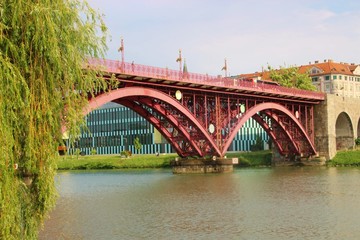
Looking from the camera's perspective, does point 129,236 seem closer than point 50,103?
No

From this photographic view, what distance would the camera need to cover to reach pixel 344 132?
8975cm

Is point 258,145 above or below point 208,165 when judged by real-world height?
above

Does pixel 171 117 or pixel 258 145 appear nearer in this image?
pixel 171 117

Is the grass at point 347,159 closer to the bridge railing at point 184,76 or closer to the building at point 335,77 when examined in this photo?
the bridge railing at point 184,76

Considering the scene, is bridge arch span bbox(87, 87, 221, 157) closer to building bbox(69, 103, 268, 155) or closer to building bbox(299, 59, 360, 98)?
building bbox(69, 103, 268, 155)

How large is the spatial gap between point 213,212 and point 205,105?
95.5 feet

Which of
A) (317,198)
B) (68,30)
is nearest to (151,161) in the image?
(317,198)

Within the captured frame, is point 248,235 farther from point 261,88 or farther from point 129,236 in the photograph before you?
point 261,88

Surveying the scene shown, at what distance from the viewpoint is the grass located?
77000 millimetres

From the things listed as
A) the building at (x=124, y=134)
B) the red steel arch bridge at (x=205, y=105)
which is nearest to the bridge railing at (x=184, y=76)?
the red steel arch bridge at (x=205, y=105)

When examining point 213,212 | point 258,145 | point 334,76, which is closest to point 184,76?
point 213,212

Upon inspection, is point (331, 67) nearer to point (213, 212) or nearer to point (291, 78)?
point (291, 78)

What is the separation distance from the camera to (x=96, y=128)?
456 feet

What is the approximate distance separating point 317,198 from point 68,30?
24.0 meters
